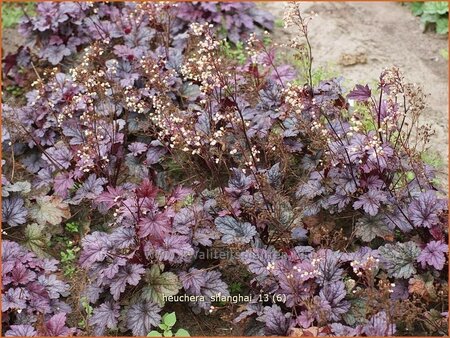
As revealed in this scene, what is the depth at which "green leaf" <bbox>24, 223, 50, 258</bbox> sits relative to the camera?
14.7 feet

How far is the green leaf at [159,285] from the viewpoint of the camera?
3.97 m

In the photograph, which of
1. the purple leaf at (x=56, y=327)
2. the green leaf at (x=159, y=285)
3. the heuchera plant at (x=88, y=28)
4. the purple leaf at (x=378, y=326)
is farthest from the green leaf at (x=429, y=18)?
the purple leaf at (x=56, y=327)

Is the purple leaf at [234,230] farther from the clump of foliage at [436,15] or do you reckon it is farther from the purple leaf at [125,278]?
the clump of foliage at [436,15]

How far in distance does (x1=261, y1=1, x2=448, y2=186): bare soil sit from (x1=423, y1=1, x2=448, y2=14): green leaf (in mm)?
172

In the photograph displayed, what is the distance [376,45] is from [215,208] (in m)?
3.13

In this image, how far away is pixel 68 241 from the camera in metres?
4.70

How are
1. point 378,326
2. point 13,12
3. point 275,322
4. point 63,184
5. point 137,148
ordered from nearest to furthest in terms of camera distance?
point 378,326, point 275,322, point 63,184, point 137,148, point 13,12

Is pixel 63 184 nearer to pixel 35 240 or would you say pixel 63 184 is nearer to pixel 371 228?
pixel 35 240

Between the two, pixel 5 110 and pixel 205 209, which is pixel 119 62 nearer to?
pixel 5 110

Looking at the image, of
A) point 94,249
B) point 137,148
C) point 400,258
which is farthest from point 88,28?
point 400,258

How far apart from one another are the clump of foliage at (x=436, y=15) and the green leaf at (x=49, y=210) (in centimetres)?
446

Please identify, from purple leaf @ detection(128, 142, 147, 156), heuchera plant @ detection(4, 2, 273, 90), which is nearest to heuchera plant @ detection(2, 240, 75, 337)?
purple leaf @ detection(128, 142, 147, 156)

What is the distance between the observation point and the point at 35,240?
4.49m

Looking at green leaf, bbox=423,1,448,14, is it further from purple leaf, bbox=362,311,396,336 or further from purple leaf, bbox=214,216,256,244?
purple leaf, bbox=362,311,396,336
